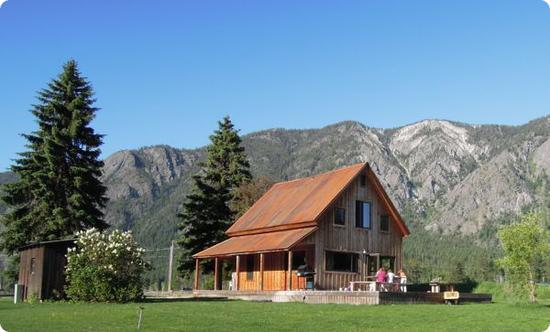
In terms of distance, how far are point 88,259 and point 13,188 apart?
Result: 605 inches

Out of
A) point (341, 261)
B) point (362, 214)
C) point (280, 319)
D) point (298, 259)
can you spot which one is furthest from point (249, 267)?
point (280, 319)

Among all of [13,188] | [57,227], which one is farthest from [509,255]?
[13,188]

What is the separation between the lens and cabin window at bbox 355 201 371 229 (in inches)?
1544

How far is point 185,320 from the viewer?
19.4 metres

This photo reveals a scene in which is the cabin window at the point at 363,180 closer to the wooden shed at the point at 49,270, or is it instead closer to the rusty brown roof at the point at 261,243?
the rusty brown roof at the point at 261,243

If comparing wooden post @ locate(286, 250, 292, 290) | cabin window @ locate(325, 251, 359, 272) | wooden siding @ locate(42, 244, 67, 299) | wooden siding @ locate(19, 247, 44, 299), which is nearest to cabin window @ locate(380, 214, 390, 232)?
cabin window @ locate(325, 251, 359, 272)

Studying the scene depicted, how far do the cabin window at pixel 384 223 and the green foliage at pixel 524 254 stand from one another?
1445 cm

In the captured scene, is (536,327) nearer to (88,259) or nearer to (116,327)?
(116,327)

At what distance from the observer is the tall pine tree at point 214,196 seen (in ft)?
166

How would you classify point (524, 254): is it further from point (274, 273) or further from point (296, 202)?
point (296, 202)

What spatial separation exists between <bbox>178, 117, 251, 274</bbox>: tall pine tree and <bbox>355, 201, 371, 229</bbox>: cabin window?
46.4ft

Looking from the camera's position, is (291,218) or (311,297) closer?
(311,297)

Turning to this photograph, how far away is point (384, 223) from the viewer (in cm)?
4050

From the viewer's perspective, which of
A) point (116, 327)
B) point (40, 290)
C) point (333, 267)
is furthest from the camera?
point (333, 267)
